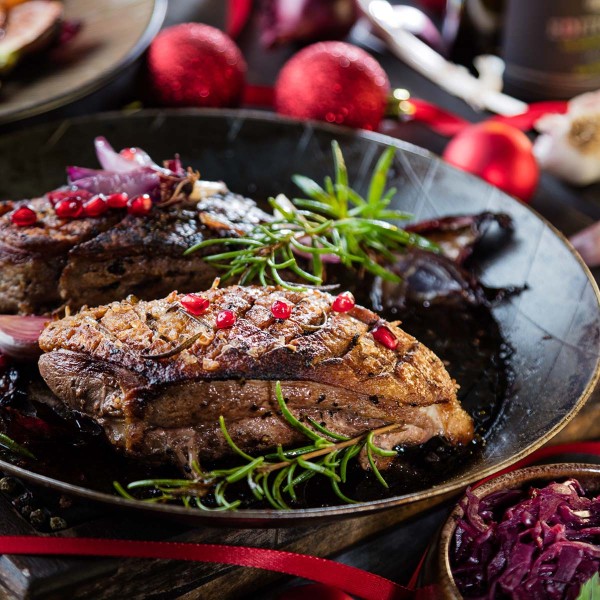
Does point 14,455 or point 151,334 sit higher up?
point 151,334

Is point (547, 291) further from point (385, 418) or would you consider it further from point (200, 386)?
point (200, 386)

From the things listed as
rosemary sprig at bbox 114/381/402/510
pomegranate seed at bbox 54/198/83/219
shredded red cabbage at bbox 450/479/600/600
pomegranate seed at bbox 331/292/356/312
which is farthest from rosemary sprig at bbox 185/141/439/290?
shredded red cabbage at bbox 450/479/600/600

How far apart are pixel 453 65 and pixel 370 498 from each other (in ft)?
12.6

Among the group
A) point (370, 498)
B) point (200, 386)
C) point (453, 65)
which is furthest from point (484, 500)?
point (453, 65)

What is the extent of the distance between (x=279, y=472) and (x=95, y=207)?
126 centimetres

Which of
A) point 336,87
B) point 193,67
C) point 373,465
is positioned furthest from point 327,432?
point 193,67

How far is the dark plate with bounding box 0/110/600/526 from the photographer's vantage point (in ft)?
9.51

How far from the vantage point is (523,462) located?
3.24m

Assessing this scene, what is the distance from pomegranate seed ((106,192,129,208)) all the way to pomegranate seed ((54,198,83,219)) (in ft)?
0.35

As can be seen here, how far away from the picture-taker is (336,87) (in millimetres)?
4426

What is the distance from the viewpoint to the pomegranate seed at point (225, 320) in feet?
8.60

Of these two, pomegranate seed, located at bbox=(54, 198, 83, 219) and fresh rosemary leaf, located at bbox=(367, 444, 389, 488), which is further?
pomegranate seed, located at bbox=(54, 198, 83, 219)

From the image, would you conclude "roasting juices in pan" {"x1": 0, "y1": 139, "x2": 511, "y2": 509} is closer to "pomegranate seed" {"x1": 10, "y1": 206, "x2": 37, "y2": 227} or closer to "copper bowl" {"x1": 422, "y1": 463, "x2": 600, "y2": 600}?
"pomegranate seed" {"x1": 10, "y1": 206, "x2": 37, "y2": 227}

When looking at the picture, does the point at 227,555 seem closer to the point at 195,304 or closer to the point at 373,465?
the point at 373,465
